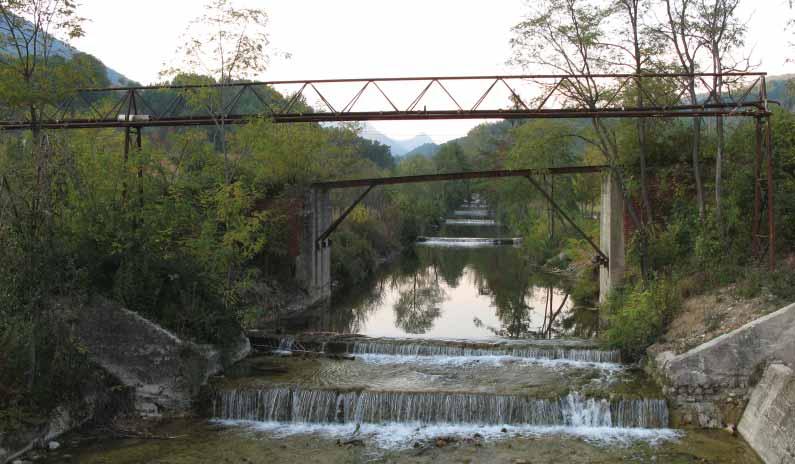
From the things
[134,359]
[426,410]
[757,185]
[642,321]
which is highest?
[757,185]

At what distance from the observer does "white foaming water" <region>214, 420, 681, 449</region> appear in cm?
1231

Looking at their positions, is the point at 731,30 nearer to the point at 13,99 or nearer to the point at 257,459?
the point at 257,459

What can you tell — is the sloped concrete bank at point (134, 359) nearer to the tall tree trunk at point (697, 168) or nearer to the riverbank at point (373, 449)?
the riverbank at point (373, 449)

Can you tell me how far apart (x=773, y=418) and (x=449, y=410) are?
6113 millimetres

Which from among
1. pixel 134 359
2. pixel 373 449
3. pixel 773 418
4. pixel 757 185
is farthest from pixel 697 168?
pixel 134 359

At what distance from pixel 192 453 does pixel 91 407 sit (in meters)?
2.92

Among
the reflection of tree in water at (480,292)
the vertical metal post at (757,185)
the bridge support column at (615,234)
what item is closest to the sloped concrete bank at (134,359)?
the reflection of tree in water at (480,292)

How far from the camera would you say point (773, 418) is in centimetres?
1116

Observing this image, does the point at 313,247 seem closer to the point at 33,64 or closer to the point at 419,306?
the point at 419,306

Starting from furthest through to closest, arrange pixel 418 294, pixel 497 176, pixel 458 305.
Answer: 1. pixel 418 294
2. pixel 458 305
3. pixel 497 176

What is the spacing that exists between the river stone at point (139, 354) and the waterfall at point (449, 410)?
1.05m

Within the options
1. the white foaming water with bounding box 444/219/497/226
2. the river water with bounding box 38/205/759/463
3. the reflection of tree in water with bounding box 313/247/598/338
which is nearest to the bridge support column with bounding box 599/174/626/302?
the reflection of tree in water with bounding box 313/247/598/338

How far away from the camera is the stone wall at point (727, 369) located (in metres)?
12.7

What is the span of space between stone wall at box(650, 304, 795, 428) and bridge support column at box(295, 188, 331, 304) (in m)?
16.0
